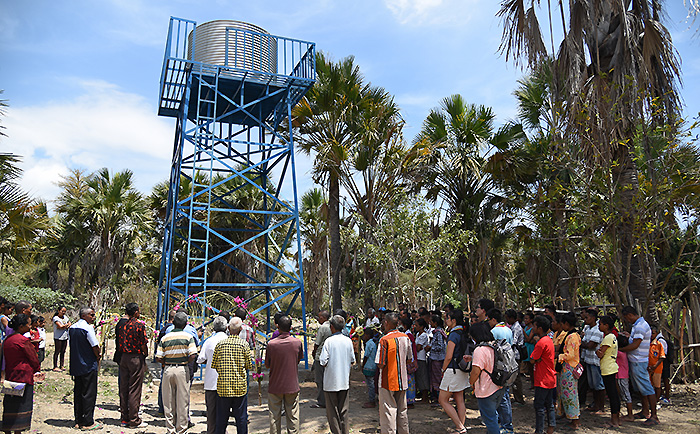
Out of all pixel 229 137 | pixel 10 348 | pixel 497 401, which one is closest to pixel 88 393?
pixel 10 348

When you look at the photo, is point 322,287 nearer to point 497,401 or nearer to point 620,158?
point 620,158

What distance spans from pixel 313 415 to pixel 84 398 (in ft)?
11.8

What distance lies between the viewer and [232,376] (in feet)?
20.7

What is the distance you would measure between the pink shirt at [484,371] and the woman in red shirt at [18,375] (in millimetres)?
5776

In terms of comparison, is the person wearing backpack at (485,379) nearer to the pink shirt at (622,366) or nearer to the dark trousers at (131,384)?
the pink shirt at (622,366)

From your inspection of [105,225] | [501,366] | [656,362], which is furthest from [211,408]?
[105,225]

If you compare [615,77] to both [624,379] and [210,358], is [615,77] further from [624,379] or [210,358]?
[210,358]

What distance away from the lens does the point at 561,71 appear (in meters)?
10.8

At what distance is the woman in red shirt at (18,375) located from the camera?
6376 millimetres

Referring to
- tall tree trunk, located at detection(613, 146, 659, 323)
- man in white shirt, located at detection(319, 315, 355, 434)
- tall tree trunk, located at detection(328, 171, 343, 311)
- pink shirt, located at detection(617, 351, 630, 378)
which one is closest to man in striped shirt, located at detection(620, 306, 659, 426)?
pink shirt, located at detection(617, 351, 630, 378)

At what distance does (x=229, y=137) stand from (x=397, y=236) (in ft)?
18.4

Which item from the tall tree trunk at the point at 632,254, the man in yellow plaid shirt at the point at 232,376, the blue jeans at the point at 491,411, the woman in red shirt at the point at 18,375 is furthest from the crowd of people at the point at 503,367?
the woman in red shirt at the point at 18,375

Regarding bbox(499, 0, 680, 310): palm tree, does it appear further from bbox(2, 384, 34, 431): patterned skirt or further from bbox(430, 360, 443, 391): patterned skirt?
bbox(2, 384, 34, 431): patterned skirt

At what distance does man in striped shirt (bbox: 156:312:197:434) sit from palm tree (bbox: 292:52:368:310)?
8702 mm
